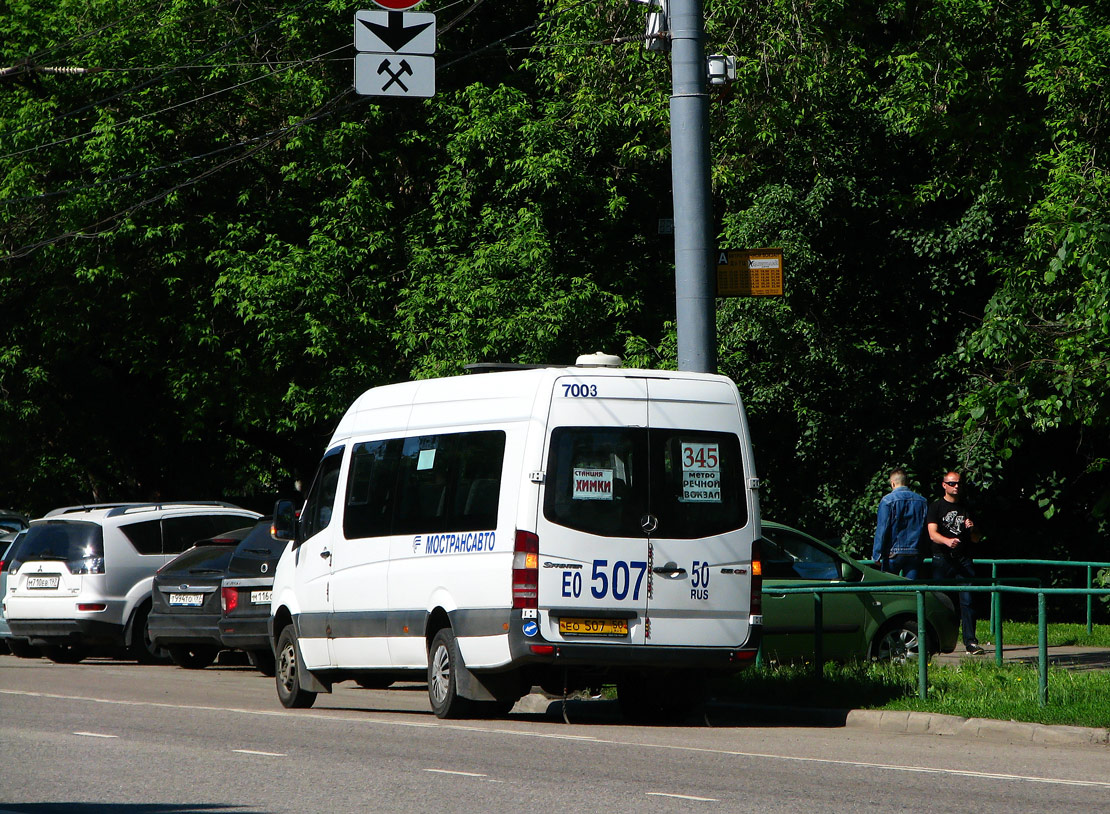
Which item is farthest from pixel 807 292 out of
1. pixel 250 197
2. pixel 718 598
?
pixel 718 598

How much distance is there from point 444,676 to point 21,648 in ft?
36.6

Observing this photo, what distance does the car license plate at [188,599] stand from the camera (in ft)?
57.4

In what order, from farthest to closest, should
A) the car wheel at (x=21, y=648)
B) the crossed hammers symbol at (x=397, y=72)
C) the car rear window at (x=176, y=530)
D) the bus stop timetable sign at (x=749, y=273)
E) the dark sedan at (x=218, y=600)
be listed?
the car wheel at (x=21, y=648)
the car rear window at (x=176, y=530)
the dark sedan at (x=218, y=600)
the bus stop timetable sign at (x=749, y=273)
the crossed hammers symbol at (x=397, y=72)

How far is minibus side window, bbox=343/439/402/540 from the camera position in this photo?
12.9 metres

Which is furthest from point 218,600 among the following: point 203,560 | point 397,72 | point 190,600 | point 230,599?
point 397,72

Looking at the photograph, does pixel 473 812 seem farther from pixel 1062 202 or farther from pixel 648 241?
pixel 648 241

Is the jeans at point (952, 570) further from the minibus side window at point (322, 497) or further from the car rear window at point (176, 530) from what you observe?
the car rear window at point (176, 530)

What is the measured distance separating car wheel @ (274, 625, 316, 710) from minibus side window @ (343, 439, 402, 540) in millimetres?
1372

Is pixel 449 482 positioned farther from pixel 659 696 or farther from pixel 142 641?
pixel 142 641

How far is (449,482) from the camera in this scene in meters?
12.2

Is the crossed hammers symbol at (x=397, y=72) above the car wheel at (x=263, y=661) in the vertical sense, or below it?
above

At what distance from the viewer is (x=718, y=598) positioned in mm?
11734

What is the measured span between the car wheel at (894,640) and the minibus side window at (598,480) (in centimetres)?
440

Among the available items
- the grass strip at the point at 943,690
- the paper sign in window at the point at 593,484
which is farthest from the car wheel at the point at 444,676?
the grass strip at the point at 943,690
